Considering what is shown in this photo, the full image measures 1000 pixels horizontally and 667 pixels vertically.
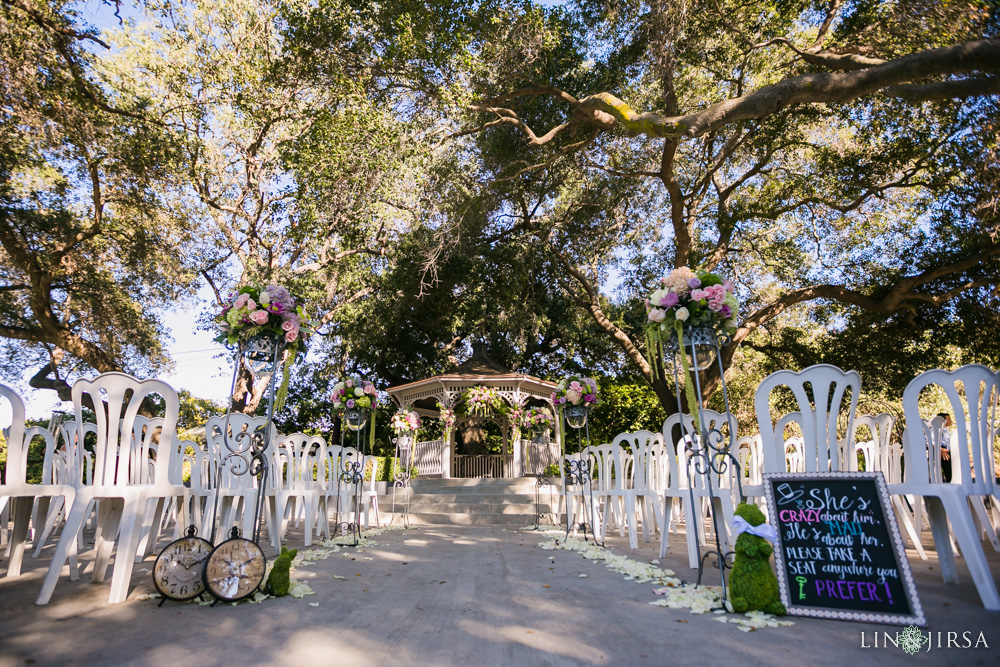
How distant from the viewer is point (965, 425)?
9.51ft

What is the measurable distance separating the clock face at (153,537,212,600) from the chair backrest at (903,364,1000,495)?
397 cm

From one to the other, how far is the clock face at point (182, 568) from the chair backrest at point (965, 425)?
397cm

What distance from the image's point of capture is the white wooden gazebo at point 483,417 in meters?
14.0

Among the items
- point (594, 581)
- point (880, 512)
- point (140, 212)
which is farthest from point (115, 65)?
point (880, 512)

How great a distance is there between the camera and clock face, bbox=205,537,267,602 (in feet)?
9.85

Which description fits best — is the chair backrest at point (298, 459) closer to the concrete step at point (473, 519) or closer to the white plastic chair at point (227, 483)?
the white plastic chair at point (227, 483)

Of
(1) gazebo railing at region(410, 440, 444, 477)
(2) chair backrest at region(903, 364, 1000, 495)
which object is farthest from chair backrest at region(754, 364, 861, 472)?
(1) gazebo railing at region(410, 440, 444, 477)

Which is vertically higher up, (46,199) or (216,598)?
(46,199)

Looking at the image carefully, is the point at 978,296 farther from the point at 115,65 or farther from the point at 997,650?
the point at 115,65

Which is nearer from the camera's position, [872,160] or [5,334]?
[872,160]

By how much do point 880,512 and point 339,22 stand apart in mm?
8878

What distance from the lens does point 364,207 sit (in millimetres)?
10484

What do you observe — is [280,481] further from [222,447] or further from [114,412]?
[114,412]
